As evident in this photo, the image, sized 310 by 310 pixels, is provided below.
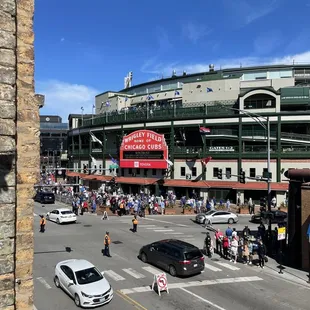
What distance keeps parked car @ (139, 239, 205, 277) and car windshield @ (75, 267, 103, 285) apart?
4699 mm

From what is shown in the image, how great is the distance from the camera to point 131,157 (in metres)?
54.3

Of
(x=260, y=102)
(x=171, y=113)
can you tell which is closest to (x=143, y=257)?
(x=260, y=102)

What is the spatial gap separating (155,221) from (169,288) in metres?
19.6

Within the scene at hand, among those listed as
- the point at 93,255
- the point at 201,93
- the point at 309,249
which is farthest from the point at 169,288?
the point at 201,93

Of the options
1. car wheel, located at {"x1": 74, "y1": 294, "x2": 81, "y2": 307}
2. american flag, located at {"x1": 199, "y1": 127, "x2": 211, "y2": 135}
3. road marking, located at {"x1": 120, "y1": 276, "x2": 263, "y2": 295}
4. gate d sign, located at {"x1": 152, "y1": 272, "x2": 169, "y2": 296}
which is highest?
american flag, located at {"x1": 199, "y1": 127, "x2": 211, "y2": 135}

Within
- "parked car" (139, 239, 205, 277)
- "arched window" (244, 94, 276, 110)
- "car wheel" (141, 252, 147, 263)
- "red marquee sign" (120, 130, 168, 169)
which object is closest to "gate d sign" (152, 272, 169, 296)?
"parked car" (139, 239, 205, 277)

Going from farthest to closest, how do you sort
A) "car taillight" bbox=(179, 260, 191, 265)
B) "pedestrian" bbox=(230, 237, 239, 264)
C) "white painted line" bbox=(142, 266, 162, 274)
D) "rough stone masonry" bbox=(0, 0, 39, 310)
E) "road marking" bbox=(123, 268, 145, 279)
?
1. "pedestrian" bbox=(230, 237, 239, 264)
2. "white painted line" bbox=(142, 266, 162, 274)
3. "road marking" bbox=(123, 268, 145, 279)
4. "car taillight" bbox=(179, 260, 191, 265)
5. "rough stone masonry" bbox=(0, 0, 39, 310)

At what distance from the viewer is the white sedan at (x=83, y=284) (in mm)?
14539

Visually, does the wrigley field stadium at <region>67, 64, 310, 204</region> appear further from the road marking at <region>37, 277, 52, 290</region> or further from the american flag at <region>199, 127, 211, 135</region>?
the road marking at <region>37, 277, 52, 290</region>

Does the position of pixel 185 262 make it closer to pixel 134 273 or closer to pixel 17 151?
pixel 134 273

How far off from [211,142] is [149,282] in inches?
1371

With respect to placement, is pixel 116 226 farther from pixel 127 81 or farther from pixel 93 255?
pixel 127 81

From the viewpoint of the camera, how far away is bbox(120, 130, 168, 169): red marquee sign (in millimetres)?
50188

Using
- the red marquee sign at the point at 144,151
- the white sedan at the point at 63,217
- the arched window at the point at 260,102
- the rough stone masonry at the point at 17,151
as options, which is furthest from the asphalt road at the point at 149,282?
the arched window at the point at 260,102
